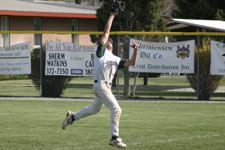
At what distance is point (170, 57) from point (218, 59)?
5.47 feet

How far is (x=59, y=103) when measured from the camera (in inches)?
715

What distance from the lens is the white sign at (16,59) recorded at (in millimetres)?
20641

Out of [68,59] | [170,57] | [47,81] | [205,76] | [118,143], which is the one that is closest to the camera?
[118,143]

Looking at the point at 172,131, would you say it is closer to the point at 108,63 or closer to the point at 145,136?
the point at 145,136

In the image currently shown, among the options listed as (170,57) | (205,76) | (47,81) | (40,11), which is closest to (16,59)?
(47,81)

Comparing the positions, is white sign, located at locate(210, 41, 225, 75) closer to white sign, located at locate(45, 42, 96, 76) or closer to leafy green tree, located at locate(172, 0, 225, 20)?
white sign, located at locate(45, 42, 96, 76)

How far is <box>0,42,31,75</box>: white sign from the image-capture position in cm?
2064

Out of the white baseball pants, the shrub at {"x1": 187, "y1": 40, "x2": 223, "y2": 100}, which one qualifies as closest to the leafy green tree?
the shrub at {"x1": 187, "y1": 40, "x2": 223, "y2": 100}

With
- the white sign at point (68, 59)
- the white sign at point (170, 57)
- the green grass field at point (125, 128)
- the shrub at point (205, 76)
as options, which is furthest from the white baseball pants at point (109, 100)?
the shrub at point (205, 76)

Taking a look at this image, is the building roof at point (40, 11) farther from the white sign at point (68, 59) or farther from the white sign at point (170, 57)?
the white sign at point (170, 57)

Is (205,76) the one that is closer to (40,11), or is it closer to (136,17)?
(136,17)

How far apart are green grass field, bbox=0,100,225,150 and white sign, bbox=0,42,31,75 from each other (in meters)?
3.73

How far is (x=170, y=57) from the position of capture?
1945 cm

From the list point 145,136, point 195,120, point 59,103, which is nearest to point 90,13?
point 59,103
